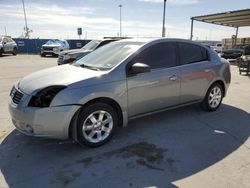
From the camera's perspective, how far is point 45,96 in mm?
3744

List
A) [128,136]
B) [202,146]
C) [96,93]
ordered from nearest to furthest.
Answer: [96,93] → [202,146] → [128,136]

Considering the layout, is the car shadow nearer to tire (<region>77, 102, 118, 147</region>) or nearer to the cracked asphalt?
the cracked asphalt

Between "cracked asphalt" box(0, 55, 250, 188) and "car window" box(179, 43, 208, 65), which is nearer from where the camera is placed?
"cracked asphalt" box(0, 55, 250, 188)

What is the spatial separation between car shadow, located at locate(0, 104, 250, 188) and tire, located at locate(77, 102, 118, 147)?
0.48 feet

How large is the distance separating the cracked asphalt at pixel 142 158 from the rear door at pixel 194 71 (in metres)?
0.61

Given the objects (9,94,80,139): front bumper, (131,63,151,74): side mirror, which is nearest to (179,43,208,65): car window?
(131,63,151,74): side mirror

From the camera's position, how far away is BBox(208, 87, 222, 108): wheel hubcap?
19.4ft

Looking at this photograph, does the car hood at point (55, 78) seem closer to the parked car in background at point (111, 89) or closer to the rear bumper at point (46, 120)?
the parked car in background at point (111, 89)

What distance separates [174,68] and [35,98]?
259 centimetres

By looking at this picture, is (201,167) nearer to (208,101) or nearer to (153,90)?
(153,90)

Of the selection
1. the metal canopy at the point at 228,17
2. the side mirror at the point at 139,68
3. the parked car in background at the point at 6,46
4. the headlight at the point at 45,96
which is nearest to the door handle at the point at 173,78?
the side mirror at the point at 139,68

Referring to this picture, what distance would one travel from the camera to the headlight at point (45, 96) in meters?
3.70

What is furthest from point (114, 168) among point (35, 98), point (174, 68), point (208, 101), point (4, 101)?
point (4, 101)

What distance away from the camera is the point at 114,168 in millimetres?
3516
